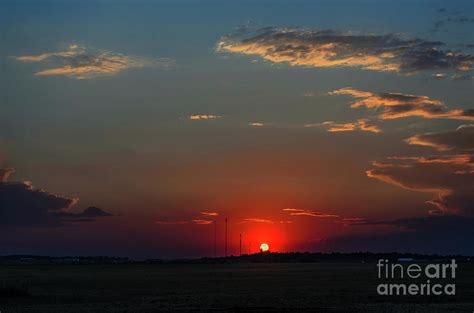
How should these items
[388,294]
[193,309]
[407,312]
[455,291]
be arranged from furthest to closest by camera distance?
[455,291], [388,294], [193,309], [407,312]

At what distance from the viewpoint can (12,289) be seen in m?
75.8

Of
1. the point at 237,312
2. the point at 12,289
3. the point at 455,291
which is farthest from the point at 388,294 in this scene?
the point at 12,289

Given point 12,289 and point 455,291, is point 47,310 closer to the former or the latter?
point 12,289

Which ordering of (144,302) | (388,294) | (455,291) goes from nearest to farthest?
(144,302) < (388,294) < (455,291)

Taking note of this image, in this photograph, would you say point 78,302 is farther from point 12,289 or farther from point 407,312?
point 407,312

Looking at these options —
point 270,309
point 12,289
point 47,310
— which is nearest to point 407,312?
point 270,309

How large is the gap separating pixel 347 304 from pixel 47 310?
27.7 m

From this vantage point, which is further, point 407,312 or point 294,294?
point 294,294

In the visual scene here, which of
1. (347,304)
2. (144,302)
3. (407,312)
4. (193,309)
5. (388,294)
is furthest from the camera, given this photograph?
(388,294)

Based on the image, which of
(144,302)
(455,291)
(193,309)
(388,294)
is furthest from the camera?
(455,291)

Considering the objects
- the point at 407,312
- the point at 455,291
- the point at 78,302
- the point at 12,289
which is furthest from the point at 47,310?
the point at 455,291

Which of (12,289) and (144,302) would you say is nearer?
(144,302)

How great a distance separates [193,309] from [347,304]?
48.8ft

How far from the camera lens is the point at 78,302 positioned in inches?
2778
